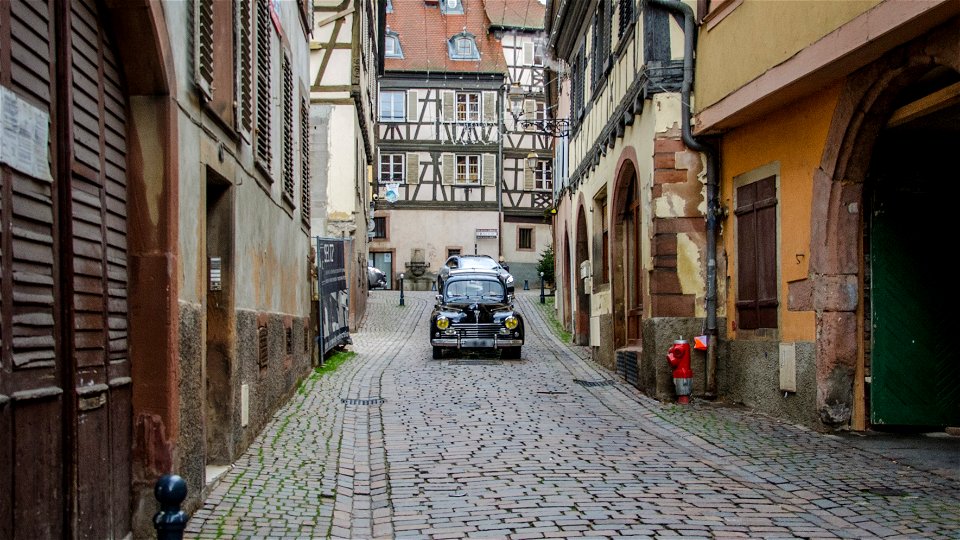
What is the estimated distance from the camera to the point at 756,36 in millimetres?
11109

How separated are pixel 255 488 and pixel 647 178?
7.84 meters

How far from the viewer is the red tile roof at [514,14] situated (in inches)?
1986

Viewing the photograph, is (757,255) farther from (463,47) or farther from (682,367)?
(463,47)

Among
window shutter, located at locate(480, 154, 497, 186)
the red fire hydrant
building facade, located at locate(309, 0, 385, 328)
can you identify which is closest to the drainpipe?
the red fire hydrant

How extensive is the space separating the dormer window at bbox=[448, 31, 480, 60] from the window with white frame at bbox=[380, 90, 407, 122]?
369cm

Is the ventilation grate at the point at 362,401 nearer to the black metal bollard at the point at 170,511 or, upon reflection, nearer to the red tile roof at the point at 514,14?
the black metal bollard at the point at 170,511

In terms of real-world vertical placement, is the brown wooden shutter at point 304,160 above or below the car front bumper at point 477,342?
above

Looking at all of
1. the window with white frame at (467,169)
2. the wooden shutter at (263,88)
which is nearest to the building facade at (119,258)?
the wooden shutter at (263,88)

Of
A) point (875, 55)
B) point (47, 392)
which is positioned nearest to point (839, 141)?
point (875, 55)

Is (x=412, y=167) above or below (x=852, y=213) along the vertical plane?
above

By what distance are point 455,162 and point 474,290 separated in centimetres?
2568

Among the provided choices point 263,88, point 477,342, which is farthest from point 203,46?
point 477,342

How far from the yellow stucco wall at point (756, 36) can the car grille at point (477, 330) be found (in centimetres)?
808

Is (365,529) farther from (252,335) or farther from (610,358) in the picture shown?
(610,358)
